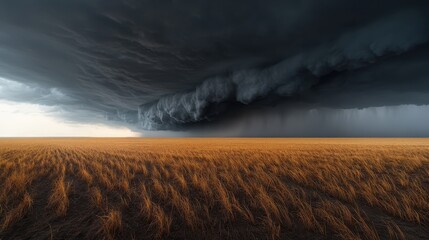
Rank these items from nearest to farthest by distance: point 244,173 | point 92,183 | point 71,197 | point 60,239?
point 60,239
point 71,197
point 92,183
point 244,173

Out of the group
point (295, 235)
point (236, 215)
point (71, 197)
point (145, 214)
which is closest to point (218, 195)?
point (236, 215)

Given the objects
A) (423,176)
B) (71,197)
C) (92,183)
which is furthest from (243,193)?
(423,176)

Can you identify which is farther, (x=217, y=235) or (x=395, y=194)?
(x=395, y=194)

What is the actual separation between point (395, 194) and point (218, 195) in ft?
18.8

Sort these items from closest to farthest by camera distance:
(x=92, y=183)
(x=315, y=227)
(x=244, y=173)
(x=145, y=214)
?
(x=315, y=227) → (x=145, y=214) → (x=92, y=183) → (x=244, y=173)

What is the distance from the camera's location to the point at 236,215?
206 inches

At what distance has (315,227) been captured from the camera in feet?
14.7

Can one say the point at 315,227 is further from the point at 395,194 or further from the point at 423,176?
the point at 423,176

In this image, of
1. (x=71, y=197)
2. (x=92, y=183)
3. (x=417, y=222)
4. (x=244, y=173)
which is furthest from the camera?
(x=244, y=173)

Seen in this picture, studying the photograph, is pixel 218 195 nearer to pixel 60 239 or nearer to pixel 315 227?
pixel 315 227

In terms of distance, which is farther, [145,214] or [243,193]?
[243,193]

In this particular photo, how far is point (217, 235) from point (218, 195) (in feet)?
8.09

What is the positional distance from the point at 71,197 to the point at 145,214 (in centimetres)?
314

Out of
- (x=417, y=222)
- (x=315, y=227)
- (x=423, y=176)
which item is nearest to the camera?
(x=315, y=227)
